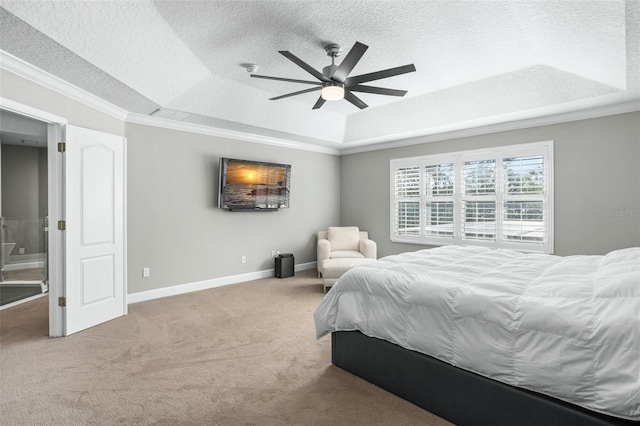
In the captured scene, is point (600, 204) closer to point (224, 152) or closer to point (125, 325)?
point (224, 152)

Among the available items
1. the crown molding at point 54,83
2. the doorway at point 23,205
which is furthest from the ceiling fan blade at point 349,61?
the doorway at point 23,205

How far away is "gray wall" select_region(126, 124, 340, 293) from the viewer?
15.2ft

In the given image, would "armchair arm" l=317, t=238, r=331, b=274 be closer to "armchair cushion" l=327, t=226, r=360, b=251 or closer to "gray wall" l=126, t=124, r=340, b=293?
"armchair cushion" l=327, t=226, r=360, b=251

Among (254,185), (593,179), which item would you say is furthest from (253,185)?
(593,179)

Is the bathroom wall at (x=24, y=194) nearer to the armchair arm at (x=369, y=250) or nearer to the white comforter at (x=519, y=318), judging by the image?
the armchair arm at (x=369, y=250)

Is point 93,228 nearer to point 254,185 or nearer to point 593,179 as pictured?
point 254,185

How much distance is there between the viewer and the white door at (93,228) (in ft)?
11.5

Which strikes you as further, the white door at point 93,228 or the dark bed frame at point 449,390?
the white door at point 93,228

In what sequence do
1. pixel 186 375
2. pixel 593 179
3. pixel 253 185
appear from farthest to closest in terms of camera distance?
1. pixel 253 185
2. pixel 593 179
3. pixel 186 375

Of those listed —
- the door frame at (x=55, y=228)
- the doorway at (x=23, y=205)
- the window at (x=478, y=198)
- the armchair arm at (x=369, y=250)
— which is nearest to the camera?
the door frame at (x=55, y=228)

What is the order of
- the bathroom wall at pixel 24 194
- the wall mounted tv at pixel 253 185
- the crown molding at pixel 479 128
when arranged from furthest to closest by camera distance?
the bathroom wall at pixel 24 194 → the wall mounted tv at pixel 253 185 → the crown molding at pixel 479 128

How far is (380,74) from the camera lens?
2871 mm

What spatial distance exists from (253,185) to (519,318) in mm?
4683

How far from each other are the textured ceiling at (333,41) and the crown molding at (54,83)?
96 mm
